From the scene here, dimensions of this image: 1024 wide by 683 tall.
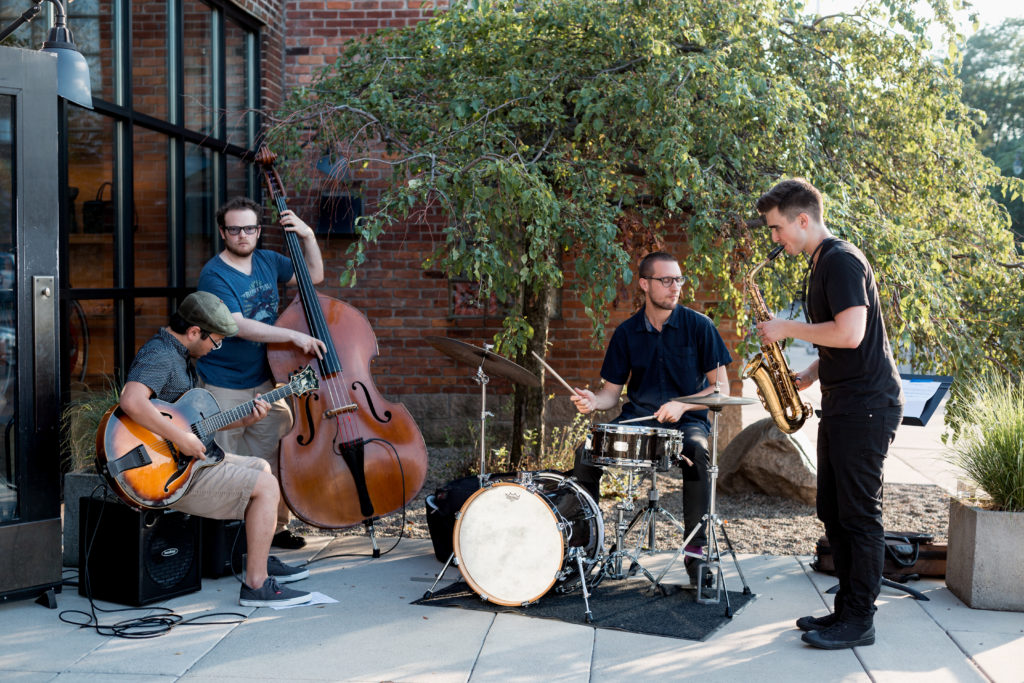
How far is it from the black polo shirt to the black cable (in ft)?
1.99

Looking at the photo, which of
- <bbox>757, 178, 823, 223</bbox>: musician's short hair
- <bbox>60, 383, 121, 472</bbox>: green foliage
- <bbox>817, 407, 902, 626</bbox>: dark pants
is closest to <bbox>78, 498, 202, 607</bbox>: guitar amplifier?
<bbox>60, 383, 121, 472</bbox>: green foliage

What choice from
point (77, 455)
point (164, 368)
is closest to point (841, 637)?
point (164, 368)

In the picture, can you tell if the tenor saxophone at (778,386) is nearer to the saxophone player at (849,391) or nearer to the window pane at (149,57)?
the saxophone player at (849,391)

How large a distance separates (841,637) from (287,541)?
9.92 ft

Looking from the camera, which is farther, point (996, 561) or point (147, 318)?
point (147, 318)

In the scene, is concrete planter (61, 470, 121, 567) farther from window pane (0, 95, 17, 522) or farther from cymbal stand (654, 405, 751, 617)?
cymbal stand (654, 405, 751, 617)

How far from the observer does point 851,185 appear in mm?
6027

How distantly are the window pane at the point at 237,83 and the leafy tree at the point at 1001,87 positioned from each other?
19258 mm

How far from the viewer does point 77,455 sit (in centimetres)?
515

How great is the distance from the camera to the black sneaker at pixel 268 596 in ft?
14.6

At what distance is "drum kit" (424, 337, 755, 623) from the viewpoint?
13.7 ft

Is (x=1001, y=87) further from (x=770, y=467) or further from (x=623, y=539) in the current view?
(x=623, y=539)

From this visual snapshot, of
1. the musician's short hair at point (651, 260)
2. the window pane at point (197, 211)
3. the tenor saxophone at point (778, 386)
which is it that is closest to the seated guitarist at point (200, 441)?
the musician's short hair at point (651, 260)

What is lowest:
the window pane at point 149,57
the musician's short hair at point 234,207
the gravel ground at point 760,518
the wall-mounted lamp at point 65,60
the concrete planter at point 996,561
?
the gravel ground at point 760,518
